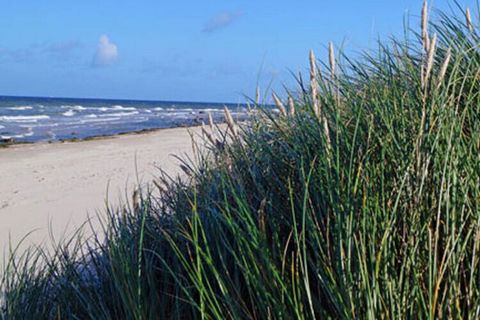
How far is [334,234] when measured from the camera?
187 centimetres

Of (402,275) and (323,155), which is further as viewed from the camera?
(323,155)

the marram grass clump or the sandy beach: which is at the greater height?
the marram grass clump

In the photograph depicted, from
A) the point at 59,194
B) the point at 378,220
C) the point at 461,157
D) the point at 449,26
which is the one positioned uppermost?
the point at 449,26

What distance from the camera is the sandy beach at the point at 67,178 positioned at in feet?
28.3

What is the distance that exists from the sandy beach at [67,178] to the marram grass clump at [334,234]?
1.42 metres

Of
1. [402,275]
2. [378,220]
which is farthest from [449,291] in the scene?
[378,220]

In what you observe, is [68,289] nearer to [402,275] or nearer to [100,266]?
[100,266]

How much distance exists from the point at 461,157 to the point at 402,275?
1.56 feet

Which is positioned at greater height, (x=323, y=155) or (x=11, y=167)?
(x=323, y=155)

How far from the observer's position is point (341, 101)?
9.71 feet

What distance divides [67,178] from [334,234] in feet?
41.8

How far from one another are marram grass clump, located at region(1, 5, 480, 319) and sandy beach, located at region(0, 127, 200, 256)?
4.66ft

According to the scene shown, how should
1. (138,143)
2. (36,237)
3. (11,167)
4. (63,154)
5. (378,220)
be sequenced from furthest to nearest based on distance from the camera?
(138,143), (63,154), (11,167), (36,237), (378,220)

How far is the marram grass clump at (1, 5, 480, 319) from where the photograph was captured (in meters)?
1.78
